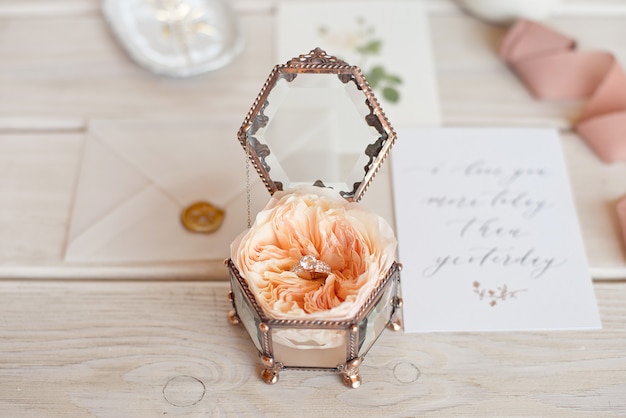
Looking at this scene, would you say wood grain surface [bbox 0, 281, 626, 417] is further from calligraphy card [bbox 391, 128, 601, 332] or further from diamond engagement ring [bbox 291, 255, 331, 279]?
diamond engagement ring [bbox 291, 255, 331, 279]

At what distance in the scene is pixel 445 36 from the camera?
725mm

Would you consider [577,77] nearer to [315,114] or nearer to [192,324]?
[315,114]

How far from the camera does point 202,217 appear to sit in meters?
0.59

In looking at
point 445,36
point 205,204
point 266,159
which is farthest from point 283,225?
point 445,36

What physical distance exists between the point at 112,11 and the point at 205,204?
297 mm

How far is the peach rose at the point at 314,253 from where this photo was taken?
1.39 ft

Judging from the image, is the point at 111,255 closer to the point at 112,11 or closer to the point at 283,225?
the point at 283,225

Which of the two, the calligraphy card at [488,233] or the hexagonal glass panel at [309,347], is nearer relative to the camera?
the hexagonal glass panel at [309,347]

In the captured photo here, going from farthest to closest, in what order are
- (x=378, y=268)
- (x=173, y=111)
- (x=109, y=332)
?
1. (x=173, y=111)
2. (x=109, y=332)
3. (x=378, y=268)

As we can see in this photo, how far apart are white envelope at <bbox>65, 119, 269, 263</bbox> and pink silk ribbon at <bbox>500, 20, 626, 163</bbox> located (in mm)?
335

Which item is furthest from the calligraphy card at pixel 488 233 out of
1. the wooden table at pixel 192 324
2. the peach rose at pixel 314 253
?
the peach rose at pixel 314 253

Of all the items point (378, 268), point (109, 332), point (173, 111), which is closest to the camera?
point (378, 268)

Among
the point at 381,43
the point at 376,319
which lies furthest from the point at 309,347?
the point at 381,43

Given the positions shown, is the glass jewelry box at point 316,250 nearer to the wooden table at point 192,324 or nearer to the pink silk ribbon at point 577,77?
the wooden table at point 192,324
